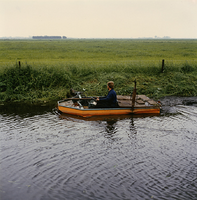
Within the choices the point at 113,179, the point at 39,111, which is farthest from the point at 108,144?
the point at 39,111

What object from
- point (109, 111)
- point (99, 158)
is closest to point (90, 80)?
point (109, 111)

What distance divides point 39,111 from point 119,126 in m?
6.05

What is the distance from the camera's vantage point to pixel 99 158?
8.98 metres

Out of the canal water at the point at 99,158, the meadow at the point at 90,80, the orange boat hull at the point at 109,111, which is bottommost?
the canal water at the point at 99,158

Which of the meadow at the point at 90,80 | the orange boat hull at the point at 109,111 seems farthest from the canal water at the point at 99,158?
the meadow at the point at 90,80

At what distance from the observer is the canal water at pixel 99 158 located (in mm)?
7066

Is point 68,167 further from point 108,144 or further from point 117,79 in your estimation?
point 117,79

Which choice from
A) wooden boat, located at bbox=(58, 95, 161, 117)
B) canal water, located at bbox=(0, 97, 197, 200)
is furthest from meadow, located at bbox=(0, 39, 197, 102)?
canal water, located at bbox=(0, 97, 197, 200)

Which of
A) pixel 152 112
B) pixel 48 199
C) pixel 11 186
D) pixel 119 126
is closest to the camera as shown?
pixel 48 199

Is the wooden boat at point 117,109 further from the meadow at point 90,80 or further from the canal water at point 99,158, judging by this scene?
the meadow at point 90,80

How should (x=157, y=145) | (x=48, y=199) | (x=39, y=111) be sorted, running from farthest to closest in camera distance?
(x=39, y=111) → (x=157, y=145) → (x=48, y=199)

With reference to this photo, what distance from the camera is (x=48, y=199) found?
22.0ft

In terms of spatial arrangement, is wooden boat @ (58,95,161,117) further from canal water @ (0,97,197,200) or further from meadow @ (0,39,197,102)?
meadow @ (0,39,197,102)

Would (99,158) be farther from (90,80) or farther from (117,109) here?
(90,80)
